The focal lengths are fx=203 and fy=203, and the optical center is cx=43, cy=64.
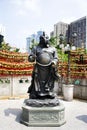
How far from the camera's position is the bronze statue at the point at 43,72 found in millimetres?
6141

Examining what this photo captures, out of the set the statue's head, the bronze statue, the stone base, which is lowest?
the stone base

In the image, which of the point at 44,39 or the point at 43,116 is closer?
the point at 43,116

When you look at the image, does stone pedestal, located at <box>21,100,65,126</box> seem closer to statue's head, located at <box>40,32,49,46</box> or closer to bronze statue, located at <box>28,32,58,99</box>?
bronze statue, located at <box>28,32,58,99</box>

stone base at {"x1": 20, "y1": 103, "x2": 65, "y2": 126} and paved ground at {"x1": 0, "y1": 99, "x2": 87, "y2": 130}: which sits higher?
stone base at {"x1": 20, "y1": 103, "x2": 65, "y2": 126}

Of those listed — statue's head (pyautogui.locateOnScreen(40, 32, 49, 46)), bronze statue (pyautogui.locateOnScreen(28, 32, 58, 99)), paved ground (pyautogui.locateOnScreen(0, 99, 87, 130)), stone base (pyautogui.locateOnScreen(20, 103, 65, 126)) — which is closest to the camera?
paved ground (pyautogui.locateOnScreen(0, 99, 87, 130))

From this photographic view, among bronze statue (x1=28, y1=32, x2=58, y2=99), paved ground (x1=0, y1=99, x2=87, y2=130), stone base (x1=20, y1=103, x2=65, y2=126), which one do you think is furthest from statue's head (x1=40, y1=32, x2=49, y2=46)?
paved ground (x1=0, y1=99, x2=87, y2=130)

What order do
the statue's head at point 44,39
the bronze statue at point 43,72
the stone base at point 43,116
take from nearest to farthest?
the stone base at point 43,116, the bronze statue at point 43,72, the statue's head at point 44,39

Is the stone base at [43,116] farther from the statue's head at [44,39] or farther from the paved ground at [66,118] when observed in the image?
A: the statue's head at [44,39]

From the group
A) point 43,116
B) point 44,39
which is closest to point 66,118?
point 43,116

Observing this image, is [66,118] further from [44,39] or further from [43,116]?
[44,39]

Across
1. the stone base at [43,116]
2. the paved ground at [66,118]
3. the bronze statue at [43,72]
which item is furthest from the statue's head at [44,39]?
the paved ground at [66,118]

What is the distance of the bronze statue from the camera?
20.1ft

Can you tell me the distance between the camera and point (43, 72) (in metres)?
6.23

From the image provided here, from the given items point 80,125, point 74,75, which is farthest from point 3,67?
point 80,125
